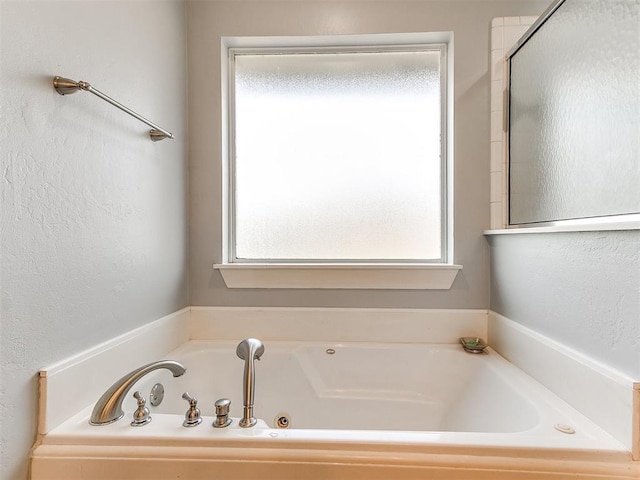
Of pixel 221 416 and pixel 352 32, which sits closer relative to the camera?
pixel 221 416

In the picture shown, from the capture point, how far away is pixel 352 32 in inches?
63.3

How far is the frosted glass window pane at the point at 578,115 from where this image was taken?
2.80 ft

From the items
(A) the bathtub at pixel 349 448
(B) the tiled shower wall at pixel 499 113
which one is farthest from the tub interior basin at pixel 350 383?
(B) the tiled shower wall at pixel 499 113

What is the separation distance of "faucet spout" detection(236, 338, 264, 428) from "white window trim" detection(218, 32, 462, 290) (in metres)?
0.64

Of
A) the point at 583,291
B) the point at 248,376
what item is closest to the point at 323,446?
the point at 248,376

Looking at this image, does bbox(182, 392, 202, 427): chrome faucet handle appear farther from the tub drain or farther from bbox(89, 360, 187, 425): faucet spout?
the tub drain

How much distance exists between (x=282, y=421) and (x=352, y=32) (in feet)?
5.87

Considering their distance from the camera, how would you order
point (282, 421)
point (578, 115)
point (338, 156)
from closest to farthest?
point (578, 115), point (282, 421), point (338, 156)

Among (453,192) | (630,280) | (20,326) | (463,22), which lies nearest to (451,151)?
(453,192)

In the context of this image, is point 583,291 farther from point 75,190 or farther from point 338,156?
point 75,190

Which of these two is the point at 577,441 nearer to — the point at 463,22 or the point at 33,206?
the point at 33,206

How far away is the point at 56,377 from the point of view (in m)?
0.86

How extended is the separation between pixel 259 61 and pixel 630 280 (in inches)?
69.5

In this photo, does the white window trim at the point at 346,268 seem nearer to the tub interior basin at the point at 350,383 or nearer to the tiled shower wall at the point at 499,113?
the tiled shower wall at the point at 499,113
